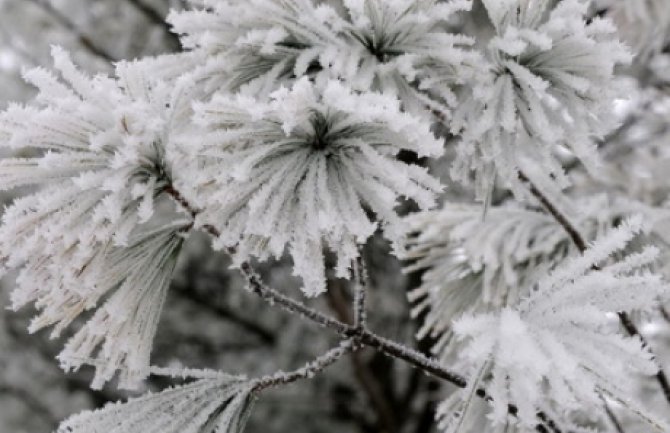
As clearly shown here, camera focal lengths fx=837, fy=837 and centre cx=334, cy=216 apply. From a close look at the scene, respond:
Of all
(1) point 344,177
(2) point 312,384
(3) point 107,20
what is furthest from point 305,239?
(2) point 312,384

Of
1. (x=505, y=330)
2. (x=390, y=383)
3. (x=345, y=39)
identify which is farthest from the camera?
(x=390, y=383)

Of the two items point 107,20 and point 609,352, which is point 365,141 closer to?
point 609,352

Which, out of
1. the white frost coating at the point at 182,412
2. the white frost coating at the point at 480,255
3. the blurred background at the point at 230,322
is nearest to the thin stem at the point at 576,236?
the white frost coating at the point at 480,255

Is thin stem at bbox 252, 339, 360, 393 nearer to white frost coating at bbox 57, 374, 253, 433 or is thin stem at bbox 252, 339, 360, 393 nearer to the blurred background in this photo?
white frost coating at bbox 57, 374, 253, 433

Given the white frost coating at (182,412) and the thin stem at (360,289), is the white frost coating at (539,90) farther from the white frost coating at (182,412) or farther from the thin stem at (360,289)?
the white frost coating at (182,412)

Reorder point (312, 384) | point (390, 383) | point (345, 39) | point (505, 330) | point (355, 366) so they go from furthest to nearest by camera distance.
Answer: point (312, 384) → point (390, 383) → point (355, 366) → point (345, 39) → point (505, 330)

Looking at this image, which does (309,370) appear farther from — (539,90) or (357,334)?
(539,90)

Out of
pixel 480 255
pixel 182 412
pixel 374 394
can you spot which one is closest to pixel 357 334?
pixel 182 412

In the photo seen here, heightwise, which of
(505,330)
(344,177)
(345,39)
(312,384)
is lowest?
(505,330)
